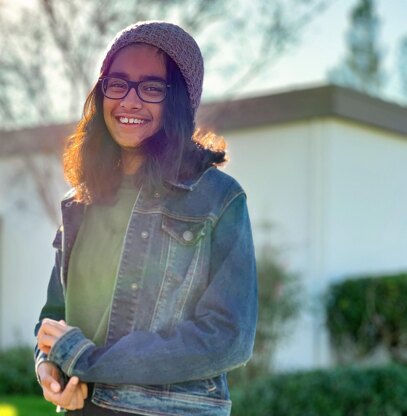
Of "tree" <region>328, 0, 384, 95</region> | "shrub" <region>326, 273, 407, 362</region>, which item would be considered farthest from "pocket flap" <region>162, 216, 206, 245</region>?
"tree" <region>328, 0, 384, 95</region>

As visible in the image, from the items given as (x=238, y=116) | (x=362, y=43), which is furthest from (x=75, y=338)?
(x=362, y=43)

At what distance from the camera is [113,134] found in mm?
2340

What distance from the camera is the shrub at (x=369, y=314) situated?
29.1ft

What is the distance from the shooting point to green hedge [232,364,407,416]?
7.10 metres

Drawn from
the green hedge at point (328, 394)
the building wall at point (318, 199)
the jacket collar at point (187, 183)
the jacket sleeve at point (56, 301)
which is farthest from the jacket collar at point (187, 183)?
the building wall at point (318, 199)

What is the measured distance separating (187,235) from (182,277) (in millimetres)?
102

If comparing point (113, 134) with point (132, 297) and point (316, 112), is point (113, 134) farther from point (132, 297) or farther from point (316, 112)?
point (316, 112)

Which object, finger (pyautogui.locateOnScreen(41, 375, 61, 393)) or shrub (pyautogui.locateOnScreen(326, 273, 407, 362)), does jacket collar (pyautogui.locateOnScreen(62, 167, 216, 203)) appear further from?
shrub (pyautogui.locateOnScreen(326, 273, 407, 362))

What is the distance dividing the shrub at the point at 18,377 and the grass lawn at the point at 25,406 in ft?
1.13

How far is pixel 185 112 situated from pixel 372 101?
792 cm

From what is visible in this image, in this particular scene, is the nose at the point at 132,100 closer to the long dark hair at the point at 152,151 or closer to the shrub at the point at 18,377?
the long dark hair at the point at 152,151

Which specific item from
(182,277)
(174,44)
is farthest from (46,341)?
(174,44)

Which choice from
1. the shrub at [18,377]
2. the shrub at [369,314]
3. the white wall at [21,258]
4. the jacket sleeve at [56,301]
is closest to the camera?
the jacket sleeve at [56,301]

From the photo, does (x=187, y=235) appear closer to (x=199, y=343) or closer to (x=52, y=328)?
(x=199, y=343)
